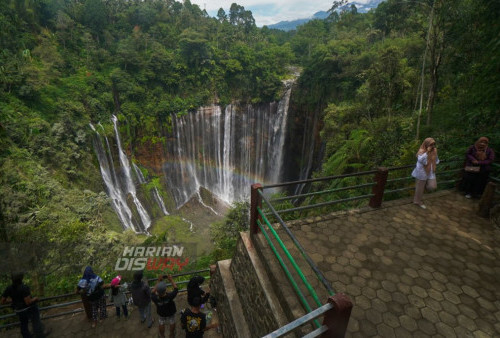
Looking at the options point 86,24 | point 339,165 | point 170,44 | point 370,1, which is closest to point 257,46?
point 170,44

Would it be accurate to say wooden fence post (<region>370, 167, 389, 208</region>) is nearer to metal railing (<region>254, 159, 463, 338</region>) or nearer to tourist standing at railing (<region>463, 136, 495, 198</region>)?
metal railing (<region>254, 159, 463, 338</region>)

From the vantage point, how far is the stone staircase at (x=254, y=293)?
9.71 feet

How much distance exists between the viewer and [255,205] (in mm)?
3791

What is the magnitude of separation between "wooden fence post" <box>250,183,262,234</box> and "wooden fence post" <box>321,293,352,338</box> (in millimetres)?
1910

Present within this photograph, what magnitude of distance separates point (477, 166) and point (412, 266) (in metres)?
3.09

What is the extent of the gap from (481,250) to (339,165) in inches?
260

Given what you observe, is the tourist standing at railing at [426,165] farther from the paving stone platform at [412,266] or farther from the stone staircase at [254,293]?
the stone staircase at [254,293]

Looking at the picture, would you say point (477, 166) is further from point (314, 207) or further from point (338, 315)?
point (338, 315)

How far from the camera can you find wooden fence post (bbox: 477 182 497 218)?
460 cm

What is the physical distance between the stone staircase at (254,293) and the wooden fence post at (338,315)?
759 millimetres

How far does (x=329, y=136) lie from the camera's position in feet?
52.3

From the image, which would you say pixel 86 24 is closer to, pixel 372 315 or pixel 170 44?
pixel 170 44

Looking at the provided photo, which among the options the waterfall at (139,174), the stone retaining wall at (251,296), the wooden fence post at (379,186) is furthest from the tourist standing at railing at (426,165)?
the waterfall at (139,174)

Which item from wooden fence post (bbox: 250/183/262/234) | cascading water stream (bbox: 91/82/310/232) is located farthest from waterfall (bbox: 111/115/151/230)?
wooden fence post (bbox: 250/183/262/234)
